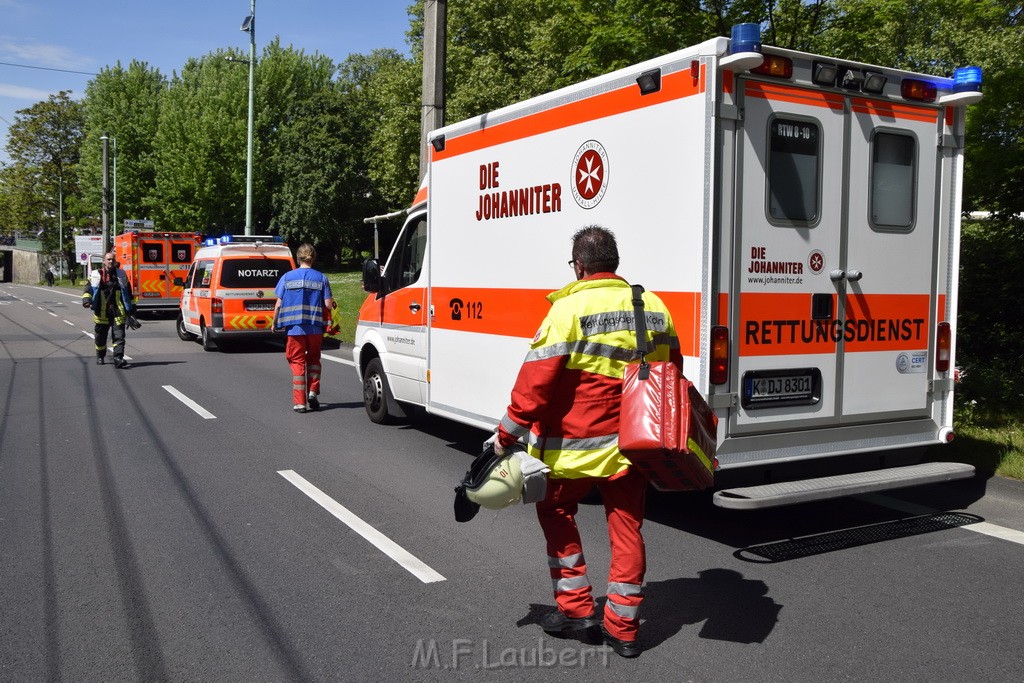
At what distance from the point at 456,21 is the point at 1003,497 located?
33.0 meters

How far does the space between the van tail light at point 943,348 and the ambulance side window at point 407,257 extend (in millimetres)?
4384

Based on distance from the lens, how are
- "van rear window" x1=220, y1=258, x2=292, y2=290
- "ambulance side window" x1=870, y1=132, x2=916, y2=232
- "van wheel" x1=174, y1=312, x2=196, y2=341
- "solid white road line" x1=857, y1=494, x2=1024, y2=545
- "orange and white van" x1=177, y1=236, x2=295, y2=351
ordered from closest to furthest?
"solid white road line" x1=857, y1=494, x2=1024, y2=545
"ambulance side window" x1=870, y1=132, x2=916, y2=232
"orange and white van" x1=177, y1=236, x2=295, y2=351
"van rear window" x1=220, y1=258, x2=292, y2=290
"van wheel" x1=174, y1=312, x2=196, y2=341

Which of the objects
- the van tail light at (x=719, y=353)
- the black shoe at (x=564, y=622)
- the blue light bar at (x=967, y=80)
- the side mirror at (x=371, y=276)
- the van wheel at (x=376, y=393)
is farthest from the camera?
the van wheel at (x=376, y=393)

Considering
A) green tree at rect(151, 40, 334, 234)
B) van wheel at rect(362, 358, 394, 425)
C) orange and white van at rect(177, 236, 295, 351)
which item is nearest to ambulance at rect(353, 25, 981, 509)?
van wheel at rect(362, 358, 394, 425)

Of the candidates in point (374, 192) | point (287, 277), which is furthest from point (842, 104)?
point (374, 192)

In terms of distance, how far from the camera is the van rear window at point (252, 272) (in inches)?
712

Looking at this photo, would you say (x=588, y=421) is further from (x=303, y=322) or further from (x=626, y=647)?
(x=303, y=322)

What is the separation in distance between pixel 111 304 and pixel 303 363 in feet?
18.0

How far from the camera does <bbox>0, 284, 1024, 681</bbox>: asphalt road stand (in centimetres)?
400

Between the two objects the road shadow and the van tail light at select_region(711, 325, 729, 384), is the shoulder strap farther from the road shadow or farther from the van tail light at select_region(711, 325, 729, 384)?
the van tail light at select_region(711, 325, 729, 384)

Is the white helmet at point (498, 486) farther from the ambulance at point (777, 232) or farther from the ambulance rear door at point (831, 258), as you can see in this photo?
the ambulance rear door at point (831, 258)

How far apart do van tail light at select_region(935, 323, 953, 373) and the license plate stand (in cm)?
111

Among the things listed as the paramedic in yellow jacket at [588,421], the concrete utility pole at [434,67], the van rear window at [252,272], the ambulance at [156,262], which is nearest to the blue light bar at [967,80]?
the paramedic in yellow jacket at [588,421]

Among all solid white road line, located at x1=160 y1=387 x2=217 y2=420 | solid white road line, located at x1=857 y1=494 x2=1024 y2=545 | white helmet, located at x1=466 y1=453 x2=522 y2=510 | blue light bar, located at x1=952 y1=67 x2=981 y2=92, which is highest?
blue light bar, located at x1=952 y1=67 x2=981 y2=92
